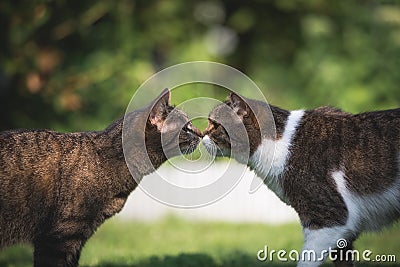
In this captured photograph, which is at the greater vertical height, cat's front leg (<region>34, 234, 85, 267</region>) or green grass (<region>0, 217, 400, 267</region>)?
green grass (<region>0, 217, 400, 267</region>)

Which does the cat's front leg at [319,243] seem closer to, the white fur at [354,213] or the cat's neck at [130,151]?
the white fur at [354,213]

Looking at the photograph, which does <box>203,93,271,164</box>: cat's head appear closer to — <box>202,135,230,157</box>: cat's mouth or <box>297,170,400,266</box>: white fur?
<box>202,135,230,157</box>: cat's mouth

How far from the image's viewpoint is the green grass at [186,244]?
7.47m

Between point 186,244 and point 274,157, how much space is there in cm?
349

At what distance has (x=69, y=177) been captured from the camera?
6.02m

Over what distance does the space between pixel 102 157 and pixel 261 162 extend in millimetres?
1338

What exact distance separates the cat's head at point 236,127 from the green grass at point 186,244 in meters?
1.40

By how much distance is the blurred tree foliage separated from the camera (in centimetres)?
1220

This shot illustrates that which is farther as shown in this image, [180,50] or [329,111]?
[180,50]

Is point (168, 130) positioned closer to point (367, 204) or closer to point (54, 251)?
point (54, 251)

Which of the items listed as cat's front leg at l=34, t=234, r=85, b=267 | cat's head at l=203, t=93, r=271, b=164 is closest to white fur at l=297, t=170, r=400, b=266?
cat's head at l=203, t=93, r=271, b=164

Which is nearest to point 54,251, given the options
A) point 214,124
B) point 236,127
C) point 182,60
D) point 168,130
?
point 168,130

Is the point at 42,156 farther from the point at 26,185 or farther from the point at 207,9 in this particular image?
the point at 207,9

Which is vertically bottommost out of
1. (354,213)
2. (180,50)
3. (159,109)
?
(354,213)
